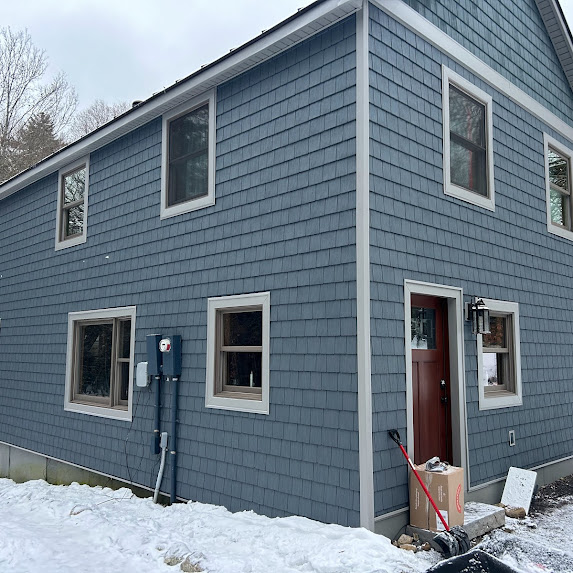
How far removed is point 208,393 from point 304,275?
6.35ft

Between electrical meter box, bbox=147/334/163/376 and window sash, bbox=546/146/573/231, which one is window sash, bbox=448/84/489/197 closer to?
window sash, bbox=546/146/573/231

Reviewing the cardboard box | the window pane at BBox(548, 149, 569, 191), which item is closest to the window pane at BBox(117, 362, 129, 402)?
the cardboard box

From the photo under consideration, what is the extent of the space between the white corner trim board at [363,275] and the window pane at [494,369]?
2.39 metres

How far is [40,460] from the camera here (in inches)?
382

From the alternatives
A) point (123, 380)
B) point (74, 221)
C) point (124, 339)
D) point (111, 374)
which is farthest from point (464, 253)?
point (74, 221)

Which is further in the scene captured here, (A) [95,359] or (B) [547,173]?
(A) [95,359]

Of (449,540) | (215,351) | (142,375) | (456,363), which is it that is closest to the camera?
(449,540)

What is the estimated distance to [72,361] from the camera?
913cm

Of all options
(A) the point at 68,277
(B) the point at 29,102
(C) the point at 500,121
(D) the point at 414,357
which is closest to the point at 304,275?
(D) the point at 414,357

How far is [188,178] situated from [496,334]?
4345 mm

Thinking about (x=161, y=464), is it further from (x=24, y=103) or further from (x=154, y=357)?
(x=24, y=103)

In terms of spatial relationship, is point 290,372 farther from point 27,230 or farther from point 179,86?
point 27,230

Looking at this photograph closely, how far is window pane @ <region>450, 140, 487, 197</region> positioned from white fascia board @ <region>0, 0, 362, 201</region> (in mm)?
2103

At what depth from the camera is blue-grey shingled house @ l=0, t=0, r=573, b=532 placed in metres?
5.41
